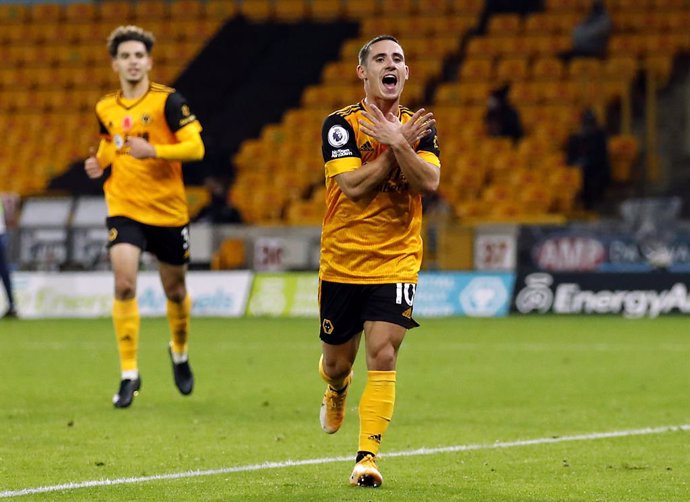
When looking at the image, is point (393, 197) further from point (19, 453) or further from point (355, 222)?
point (19, 453)

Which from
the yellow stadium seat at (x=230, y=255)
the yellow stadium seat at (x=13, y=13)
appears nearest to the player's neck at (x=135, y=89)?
the yellow stadium seat at (x=230, y=255)

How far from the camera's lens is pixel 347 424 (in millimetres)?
8562

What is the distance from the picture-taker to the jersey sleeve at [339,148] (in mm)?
6312

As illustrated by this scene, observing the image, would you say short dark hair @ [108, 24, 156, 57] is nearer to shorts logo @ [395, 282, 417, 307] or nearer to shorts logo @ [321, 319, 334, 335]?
shorts logo @ [321, 319, 334, 335]

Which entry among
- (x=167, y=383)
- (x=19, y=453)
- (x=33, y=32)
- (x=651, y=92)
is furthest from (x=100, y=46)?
(x=19, y=453)

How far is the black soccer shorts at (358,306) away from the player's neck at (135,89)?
12.0 feet

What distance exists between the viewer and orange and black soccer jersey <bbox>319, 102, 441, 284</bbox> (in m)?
6.43

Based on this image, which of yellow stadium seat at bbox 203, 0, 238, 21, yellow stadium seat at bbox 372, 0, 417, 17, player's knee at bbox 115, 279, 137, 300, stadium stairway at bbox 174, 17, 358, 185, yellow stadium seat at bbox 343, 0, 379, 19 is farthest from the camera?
yellow stadium seat at bbox 203, 0, 238, 21

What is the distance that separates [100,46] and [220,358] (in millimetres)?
19173

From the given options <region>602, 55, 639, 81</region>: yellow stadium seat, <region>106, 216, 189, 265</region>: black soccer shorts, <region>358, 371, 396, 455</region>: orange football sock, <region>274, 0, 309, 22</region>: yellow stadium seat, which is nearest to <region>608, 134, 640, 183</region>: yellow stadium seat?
<region>602, 55, 639, 81</region>: yellow stadium seat

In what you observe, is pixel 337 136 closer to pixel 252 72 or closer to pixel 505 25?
pixel 505 25

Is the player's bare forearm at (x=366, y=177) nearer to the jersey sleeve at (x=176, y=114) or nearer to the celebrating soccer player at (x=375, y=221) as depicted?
the celebrating soccer player at (x=375, y=221)

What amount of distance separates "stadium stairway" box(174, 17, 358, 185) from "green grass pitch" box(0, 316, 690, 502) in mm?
12908

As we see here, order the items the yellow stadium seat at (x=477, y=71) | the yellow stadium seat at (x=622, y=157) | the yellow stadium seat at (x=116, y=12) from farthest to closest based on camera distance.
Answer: the yellow stadium seat at (x=116, y=12)
the yellow stadium seat at (x=477, y=71)
the yellow stadium seat at (x=622, y=157)
